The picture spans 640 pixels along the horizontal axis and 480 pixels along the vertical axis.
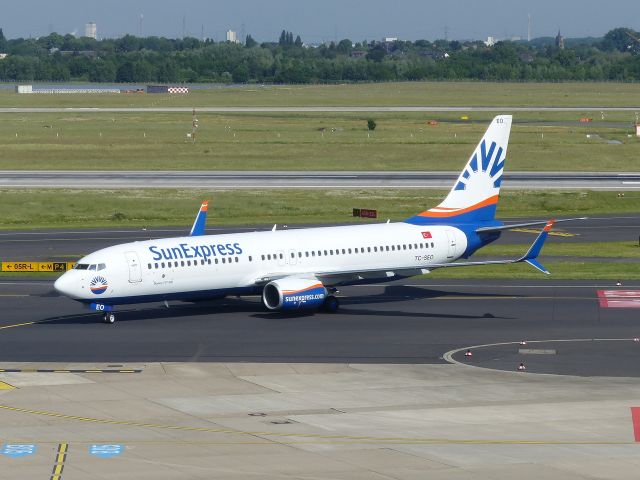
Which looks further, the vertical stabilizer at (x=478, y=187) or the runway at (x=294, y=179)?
the runway at (x=294, y=179)

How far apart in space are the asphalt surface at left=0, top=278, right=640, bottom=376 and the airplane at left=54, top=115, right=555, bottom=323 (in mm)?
1596

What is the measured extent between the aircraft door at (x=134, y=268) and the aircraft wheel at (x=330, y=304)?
1004cm

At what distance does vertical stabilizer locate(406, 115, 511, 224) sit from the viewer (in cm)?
6725

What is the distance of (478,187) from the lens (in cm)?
6781

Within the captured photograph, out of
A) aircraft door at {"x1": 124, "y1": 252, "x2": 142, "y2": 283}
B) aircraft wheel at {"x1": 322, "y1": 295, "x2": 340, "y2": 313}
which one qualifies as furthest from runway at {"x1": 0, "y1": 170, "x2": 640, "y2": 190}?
aircraft door at {"x1": 124, "y1": 252, "x2": 142, "y2": 283}

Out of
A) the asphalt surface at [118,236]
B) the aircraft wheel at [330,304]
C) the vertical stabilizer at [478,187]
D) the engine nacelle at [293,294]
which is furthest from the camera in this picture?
the asphalt surface at [118,236]

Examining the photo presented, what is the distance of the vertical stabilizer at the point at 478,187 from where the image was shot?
221 feet

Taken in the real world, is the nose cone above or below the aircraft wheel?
above

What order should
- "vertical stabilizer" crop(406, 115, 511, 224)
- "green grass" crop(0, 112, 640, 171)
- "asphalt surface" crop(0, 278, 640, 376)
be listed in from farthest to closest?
"green grass" crop(0, 112, 640, 171)
"vertical stabilizer" crop(406, 115, 511, 224)
"asphalt surface" crop(0, 278, 640, 376)

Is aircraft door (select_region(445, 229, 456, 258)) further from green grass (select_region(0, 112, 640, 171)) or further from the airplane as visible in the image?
green grass (select_region(0, 112, 640, 171))

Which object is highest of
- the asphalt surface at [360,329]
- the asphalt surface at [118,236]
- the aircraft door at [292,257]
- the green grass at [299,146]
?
the aircraft door at [292,257]

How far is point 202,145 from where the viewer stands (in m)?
155

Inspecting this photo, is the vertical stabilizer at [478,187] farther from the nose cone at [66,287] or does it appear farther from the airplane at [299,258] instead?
the nose cone at [66,287]

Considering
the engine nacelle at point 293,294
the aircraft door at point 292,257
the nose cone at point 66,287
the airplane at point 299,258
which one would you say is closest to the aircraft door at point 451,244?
the airplane at point 299,258
